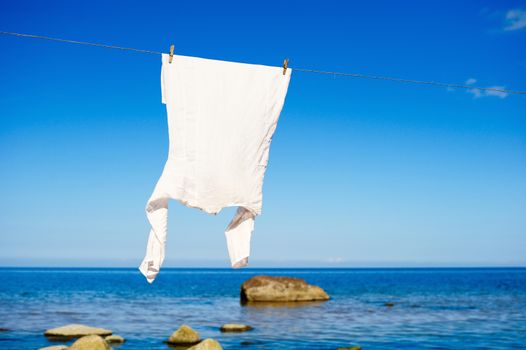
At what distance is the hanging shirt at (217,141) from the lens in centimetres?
679

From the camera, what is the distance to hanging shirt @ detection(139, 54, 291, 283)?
267 inches

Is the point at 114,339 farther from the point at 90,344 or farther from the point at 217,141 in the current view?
the point at 217,141

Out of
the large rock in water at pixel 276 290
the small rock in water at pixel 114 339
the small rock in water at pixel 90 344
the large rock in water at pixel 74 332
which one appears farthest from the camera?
the large rock in water at pixel 276 290

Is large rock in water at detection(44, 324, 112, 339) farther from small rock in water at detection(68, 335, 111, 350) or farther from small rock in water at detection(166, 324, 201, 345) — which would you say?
small rock in water at detection(68, 335, 111, 350)

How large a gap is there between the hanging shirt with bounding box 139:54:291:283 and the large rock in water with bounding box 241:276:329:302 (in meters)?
40.0

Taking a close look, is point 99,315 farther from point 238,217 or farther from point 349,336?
point 238,217

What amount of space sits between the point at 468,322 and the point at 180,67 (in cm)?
3355

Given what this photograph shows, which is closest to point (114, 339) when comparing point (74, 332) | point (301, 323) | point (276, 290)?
point (74, 332)

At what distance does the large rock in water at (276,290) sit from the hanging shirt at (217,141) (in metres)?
40.0

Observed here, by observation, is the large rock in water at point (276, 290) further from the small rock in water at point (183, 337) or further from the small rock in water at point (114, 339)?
the small rock in water at point (114, 339)

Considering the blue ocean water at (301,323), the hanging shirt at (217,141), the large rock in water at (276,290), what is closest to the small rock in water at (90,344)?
the blue ocean water at (301,323)

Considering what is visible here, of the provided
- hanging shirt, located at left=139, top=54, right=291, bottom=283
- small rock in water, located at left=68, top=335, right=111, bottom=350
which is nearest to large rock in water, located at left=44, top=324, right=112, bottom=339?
small rock in water, located at left=68, top=335, right=111, bottom=350

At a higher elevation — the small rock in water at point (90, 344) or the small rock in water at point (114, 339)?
the small rock in water at point (90, 344)

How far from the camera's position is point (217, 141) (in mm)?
6945
